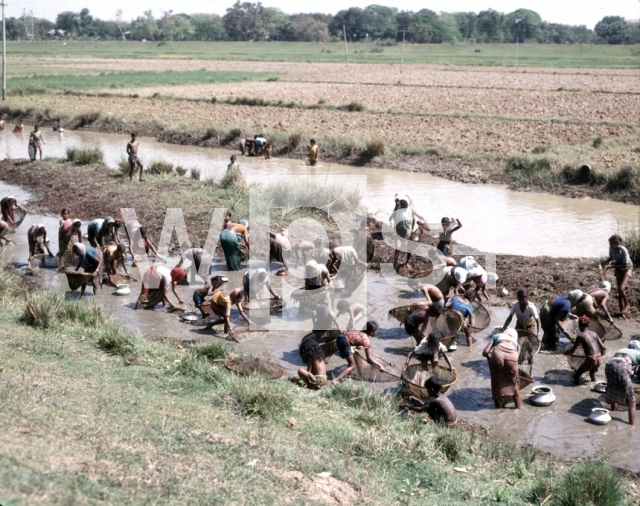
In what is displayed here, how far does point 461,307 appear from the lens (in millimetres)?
11422

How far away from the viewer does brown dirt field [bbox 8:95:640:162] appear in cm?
2919

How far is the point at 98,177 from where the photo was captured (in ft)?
76.5

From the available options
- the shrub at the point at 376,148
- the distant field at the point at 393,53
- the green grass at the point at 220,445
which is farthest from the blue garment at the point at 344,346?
the distant field at the point at 393,53

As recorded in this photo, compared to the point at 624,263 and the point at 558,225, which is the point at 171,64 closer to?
the point at 558,225

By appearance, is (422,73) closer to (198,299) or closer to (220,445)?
(198,299)

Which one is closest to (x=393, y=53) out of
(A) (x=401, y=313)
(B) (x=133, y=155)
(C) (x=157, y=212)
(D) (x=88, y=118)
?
(D) (x=88, y=118)

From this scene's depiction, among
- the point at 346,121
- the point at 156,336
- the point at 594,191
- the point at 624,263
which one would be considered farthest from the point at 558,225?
the point at 346,121

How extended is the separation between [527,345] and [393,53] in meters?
100

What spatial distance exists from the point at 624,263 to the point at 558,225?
710 cm

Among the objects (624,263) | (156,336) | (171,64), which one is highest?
(171,64)

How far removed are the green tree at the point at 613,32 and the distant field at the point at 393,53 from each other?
3.98m

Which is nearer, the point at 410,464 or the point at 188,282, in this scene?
the point at 410,464

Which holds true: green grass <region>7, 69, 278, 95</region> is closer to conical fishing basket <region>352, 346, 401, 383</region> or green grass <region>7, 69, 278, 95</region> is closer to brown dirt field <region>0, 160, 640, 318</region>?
brown dirt field <region>0, 160, 640, 318</region>

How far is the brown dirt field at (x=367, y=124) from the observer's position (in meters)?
29.2
